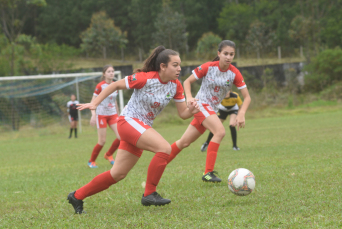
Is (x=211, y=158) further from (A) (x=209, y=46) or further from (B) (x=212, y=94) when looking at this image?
(A) (x=209, y=46)

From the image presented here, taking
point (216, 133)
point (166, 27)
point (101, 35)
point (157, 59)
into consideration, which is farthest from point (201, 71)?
point (101, 35)

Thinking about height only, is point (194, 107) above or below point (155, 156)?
above

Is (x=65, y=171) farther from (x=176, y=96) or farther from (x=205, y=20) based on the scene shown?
(x=205, y=20)

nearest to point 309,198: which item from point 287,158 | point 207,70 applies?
point 207,70

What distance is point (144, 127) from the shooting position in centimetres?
399

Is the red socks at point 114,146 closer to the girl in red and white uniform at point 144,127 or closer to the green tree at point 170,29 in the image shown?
the girl in red and white uniform at point 144,127

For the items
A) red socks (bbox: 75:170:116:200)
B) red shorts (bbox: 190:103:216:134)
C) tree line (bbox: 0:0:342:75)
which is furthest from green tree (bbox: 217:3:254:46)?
red socks (bbox: 75:170:116:200)

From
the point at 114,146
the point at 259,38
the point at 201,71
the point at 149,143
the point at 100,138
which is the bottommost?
the point at 114,146

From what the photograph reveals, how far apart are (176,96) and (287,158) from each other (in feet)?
12.4

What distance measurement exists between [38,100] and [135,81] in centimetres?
1963

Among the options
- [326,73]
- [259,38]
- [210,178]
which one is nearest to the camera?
[210,178]

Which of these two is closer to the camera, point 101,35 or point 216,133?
point 216,133

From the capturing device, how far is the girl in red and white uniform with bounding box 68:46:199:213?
155 inches

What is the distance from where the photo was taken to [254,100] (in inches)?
1070
